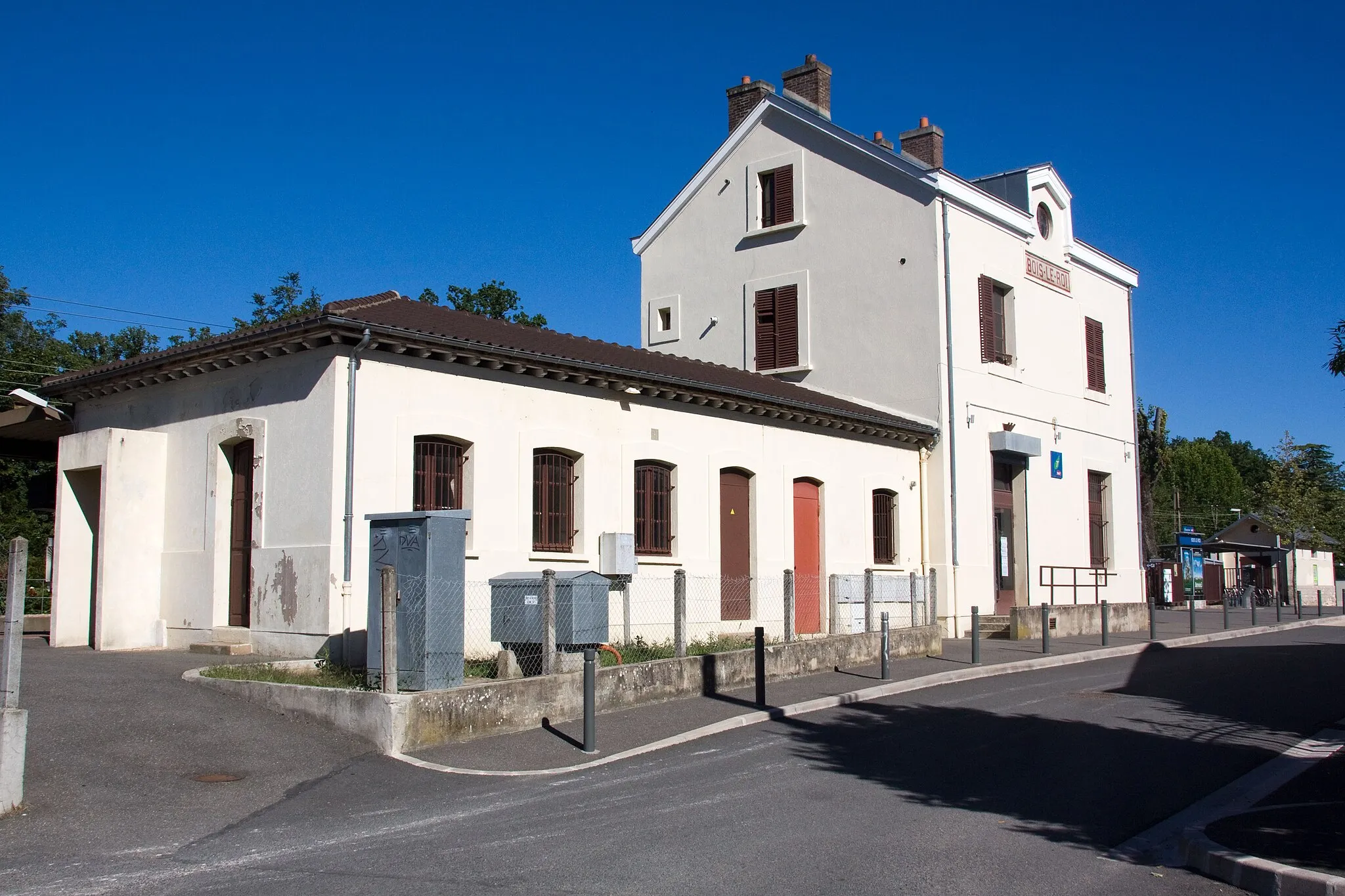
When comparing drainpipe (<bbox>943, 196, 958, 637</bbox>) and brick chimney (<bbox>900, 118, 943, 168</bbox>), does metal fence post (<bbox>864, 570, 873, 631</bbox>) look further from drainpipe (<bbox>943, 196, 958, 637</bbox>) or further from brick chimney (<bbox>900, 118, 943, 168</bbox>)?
brick chimney (<bbox>900, 118, 943, 168</bbox>)

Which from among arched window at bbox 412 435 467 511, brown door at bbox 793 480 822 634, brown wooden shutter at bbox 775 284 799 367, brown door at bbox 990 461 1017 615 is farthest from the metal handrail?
arched window at bbox 412 435 467 511

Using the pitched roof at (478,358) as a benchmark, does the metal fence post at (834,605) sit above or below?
below

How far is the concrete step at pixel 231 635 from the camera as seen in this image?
1391 centimetres

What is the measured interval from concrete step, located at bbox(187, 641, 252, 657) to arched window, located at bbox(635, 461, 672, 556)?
5831 millimetres

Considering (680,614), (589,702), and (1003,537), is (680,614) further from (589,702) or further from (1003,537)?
(1003,537)

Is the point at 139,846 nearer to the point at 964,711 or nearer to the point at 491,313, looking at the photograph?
the point at 964,711

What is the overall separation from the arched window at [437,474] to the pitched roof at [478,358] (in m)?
1.10

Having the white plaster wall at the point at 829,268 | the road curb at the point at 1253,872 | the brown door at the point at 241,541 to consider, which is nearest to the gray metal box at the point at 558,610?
the brown door at the point at 241,541

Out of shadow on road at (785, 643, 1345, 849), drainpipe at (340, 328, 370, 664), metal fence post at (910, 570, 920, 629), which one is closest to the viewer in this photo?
shadow on road at (785, 643, 1345, 849)

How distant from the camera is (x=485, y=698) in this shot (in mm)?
10766

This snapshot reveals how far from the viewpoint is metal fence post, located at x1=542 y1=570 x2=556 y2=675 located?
11867 millimetres

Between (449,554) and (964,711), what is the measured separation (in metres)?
5.86

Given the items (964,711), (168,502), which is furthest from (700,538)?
(168,502)

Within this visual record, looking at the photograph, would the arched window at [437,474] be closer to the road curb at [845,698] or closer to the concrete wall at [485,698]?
the concrete wall at [485,698]
